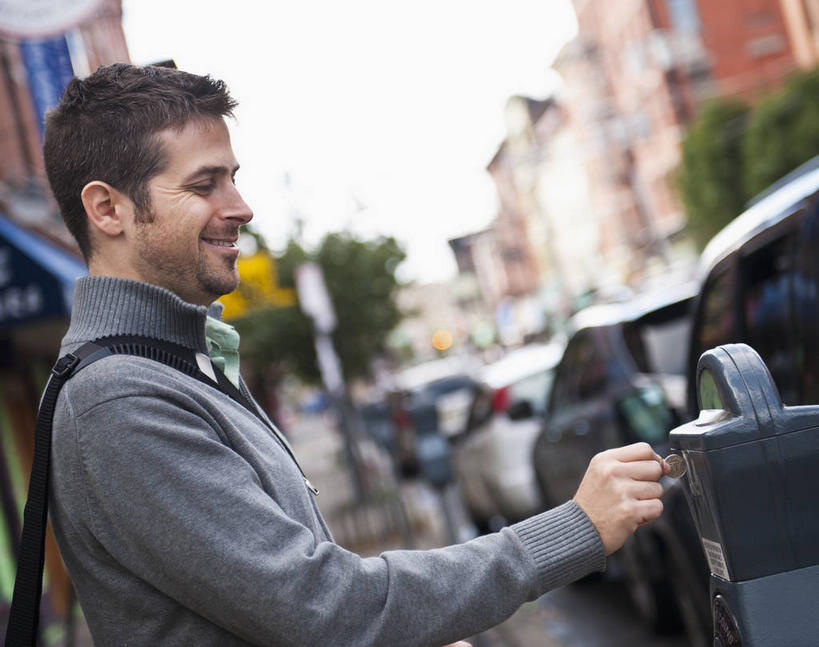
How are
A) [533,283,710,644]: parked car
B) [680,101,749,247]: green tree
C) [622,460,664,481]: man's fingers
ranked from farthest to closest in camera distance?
[680,101,749,247]: green tree < [533,283,710,644]: parked car < [622,460,664,481]: man's fingers

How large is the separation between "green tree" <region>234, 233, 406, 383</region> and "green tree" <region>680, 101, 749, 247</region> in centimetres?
1572

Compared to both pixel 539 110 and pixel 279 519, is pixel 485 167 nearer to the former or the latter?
pixel 539 110

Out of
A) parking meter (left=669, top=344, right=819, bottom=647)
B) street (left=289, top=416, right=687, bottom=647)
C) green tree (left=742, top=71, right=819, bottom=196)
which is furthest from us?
green tree (left=742, top=71, right=819, bottom=196)

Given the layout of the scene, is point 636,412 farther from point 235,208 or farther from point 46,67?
point 46,67

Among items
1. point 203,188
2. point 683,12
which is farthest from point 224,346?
point 683,12

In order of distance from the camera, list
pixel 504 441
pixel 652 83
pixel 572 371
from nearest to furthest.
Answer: pixel 572 371 → pixel 504 441 → pixel 652 83

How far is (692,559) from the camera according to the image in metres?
4.07

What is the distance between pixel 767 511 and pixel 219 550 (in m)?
0.80

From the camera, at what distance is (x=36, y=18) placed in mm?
5090

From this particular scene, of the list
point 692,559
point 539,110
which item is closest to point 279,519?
point 692,559

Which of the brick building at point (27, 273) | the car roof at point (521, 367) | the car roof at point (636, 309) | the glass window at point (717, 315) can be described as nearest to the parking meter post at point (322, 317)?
the brick building at point (27, 273)

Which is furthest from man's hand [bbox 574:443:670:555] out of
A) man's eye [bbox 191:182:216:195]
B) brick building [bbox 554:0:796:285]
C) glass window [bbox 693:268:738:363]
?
brick building [bbox 554:0:796:285]

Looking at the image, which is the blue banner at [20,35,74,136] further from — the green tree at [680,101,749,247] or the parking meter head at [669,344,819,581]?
the green tree at [680,101,749,247]

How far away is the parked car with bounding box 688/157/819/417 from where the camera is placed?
2.81 m
